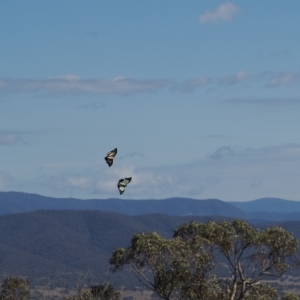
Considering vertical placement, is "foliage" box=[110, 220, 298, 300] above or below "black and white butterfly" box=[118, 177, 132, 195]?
below

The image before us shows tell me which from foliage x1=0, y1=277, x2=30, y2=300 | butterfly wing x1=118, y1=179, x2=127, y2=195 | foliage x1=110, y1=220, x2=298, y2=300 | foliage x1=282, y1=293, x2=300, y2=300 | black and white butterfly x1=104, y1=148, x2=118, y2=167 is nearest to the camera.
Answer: black and white butterfly x1=104, y1=148, x2=118, y2=167

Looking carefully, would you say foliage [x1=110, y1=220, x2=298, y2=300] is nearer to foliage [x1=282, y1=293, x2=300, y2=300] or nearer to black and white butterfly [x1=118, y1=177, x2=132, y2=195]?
foliage [x1=282, y1=293, x2=300, y2=300]

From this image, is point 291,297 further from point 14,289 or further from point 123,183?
point 123,183

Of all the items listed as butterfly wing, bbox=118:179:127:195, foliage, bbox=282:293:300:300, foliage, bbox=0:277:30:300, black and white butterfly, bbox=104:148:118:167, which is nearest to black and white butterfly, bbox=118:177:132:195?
butterfly wing, bbox=118:179:127:195

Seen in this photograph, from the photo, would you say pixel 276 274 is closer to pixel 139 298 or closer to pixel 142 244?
pixel 142 244

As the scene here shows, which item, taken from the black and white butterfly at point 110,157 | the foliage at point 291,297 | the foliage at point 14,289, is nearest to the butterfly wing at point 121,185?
the black and white butterfly at point 110,157

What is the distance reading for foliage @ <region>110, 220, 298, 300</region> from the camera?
45938 mm

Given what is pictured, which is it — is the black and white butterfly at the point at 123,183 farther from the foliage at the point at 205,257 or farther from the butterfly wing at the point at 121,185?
the foliage at the point at 205,257

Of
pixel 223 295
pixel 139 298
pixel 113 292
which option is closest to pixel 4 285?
pixel 113 292

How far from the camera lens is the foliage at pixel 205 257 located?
45.9 m

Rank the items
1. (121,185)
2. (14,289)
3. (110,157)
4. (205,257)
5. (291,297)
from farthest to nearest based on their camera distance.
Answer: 1. (14,289)
2. (291,297)
3. (205,257)
4. (121,185)
5. (110,157)

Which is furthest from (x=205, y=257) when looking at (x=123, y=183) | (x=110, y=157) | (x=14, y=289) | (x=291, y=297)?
(x=110, y=157)

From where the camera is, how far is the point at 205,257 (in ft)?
151

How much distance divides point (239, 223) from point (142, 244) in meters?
5.93
